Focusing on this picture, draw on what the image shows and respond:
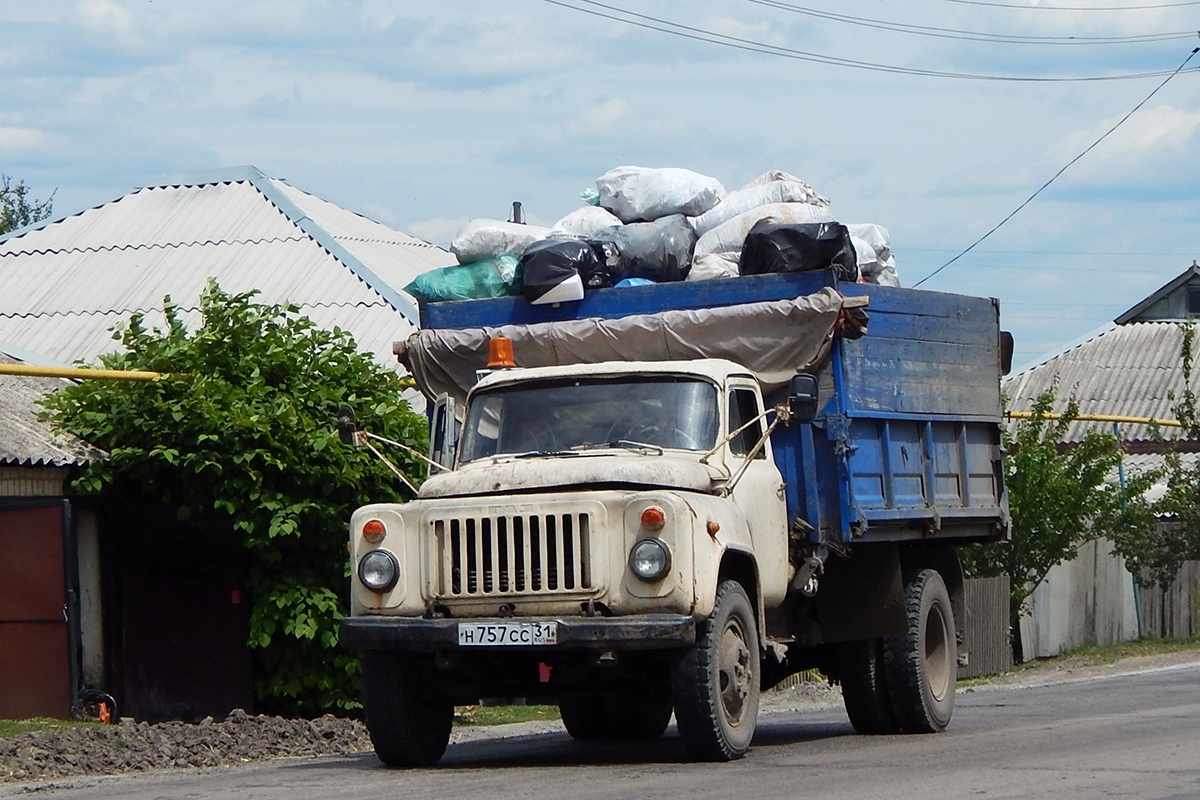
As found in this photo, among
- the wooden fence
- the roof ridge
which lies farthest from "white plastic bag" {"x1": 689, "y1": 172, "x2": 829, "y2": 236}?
the wooden fence

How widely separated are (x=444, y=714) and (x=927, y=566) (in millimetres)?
4124

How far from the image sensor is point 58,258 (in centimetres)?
2441

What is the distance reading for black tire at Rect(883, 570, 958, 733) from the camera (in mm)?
11734

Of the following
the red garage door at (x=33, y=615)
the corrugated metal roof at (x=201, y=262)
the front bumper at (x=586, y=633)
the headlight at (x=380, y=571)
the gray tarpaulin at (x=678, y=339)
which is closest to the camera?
the front bumper at (x=586, y=633)

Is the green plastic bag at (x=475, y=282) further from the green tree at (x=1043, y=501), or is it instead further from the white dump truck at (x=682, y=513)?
the green tree at (x=1043, y=501)

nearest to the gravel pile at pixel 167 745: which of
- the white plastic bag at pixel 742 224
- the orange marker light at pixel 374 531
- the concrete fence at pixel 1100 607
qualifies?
the orange marker light at pixel 374 531

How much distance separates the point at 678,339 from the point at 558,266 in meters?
0.91

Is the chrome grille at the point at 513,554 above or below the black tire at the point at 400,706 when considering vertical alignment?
above

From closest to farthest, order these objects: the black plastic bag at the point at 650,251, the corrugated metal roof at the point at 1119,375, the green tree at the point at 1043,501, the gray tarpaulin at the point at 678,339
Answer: the gray tarpaulin at the point at 678,339
the black plastic bag at the point at 650,251
the green tree at the point at 1043,501
the corrugated metal roof at the point at 1119,375

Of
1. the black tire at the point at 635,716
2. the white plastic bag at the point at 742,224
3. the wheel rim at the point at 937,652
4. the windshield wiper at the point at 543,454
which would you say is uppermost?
the white plastic bag at the point at 742,224

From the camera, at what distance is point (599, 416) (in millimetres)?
10078

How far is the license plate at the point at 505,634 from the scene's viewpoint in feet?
29.2

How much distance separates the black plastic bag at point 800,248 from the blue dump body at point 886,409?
17 cm

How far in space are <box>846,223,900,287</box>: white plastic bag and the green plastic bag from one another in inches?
92.0
